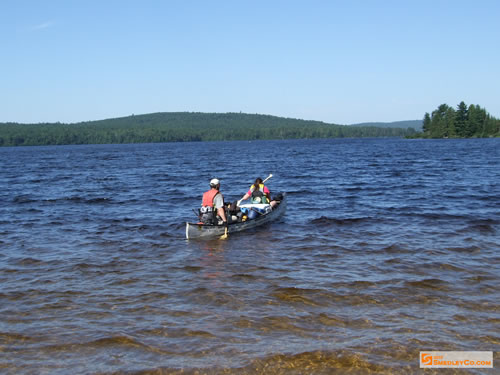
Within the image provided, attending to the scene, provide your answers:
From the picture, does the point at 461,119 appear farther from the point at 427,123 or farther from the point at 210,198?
the point at 210,198

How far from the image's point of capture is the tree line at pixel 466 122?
134 meters

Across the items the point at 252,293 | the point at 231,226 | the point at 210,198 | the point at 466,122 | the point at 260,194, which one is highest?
the point at 466,122

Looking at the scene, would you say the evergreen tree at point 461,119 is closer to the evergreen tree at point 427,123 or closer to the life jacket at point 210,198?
the evergreen tree at point 427,123

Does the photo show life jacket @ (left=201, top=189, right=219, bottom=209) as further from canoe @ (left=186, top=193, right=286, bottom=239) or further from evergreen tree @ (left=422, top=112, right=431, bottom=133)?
evergreen tree @ (left=422, top=112, right=431, bottom=133)

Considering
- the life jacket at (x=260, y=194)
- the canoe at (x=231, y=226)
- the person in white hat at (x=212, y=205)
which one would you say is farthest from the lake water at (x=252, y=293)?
the life jacket at (x=260, y=194)

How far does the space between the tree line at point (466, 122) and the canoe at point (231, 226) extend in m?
131

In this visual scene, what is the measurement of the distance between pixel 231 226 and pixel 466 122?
13756cm

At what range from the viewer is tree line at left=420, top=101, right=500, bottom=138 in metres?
134

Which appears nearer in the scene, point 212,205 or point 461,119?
point 212,205

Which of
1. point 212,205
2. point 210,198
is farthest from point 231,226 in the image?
point 210,198

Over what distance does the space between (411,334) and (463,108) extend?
468ft

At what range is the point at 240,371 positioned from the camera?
22.5 feet

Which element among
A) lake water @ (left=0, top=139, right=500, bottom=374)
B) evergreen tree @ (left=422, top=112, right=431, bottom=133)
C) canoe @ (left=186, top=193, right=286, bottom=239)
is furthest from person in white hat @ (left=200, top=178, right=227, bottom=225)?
evergreen tree @ (left=422, top=112, right=431, bottom=133)

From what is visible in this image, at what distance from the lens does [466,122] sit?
5315 inches
